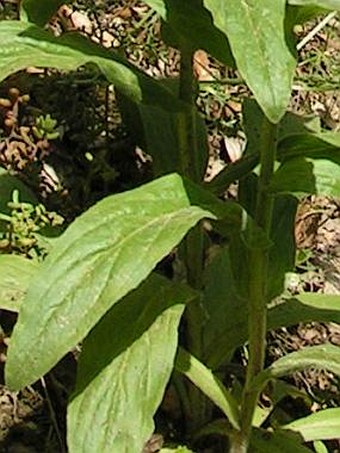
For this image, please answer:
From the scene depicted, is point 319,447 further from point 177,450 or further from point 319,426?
point 177,450

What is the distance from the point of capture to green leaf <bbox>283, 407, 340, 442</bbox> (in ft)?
8.34

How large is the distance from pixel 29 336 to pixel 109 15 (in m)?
1.62

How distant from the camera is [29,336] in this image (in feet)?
6.37

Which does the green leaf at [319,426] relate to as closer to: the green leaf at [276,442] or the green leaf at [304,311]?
the green leaf at [276,442]

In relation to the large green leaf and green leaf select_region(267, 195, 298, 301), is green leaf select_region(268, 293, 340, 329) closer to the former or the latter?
green leaf select_region(267, 195, 298, 301)

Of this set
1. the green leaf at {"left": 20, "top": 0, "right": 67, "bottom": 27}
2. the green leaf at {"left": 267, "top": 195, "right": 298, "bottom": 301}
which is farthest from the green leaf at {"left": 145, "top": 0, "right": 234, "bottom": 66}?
the green leaf at {"left": 267, "top": 195, "right": 298, "bottom": 301}

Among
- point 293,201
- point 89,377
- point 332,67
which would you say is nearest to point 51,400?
point 89,377

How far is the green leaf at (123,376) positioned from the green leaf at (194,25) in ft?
1.60

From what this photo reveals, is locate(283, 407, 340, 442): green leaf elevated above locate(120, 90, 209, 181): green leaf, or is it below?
below

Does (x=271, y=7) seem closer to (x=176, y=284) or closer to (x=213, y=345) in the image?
(x=176, y=284)

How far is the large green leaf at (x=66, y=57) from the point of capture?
6.77 feet

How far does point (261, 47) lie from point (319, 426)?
102 cm

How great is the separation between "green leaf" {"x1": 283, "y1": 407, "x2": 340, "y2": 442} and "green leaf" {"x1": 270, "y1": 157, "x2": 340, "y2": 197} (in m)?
0.61

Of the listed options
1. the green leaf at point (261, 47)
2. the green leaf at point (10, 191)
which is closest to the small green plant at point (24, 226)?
the green leaf at point (10, 191)
